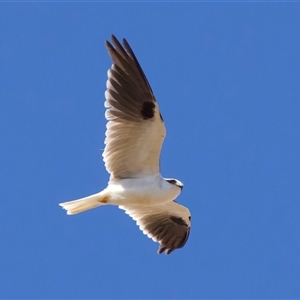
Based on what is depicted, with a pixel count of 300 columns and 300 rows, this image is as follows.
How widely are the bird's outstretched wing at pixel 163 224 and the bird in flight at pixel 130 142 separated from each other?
4.07ft

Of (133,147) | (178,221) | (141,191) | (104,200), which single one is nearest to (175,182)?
(141,191)

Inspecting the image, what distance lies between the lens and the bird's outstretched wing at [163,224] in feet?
52.8

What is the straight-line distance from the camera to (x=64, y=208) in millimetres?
14500

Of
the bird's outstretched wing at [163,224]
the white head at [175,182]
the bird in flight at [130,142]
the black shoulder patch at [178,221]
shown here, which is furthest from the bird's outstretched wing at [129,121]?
the black shoulder patch at [178,221]

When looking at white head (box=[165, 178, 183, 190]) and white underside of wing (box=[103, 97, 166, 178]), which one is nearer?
white underside of wing (box=[103, 97, 166, 178])

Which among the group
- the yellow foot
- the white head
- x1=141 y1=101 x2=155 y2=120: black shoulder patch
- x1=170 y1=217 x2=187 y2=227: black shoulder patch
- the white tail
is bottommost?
the white tail

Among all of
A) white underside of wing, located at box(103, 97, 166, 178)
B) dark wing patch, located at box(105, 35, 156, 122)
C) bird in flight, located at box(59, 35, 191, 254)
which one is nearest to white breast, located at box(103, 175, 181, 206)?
bird in flight, located at box(59, 35, 191, 254)

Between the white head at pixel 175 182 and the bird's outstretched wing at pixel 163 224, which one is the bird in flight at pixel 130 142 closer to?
the white head at pixel 175 182

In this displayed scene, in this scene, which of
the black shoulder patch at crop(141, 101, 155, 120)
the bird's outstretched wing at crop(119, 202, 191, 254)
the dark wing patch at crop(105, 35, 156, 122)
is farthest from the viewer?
the bird's outstretched wing at crop(119, 202, 191, 254)

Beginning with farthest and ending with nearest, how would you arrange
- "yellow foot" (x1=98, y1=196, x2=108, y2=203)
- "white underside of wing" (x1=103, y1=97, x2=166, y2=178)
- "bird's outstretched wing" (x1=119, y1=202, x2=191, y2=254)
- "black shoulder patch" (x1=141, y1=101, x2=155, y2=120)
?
1. "bird's outstretched wing" (x1=119, y1=202, x2=191, y2=254)
2. "yellow foot" (x1=98, y1=196, x2=108, y2=203)
3. "white underside of wing" (x1=103, y1=97, x2=166, y2=178)
4. "black shoulder patch" (x1=141, y1=101, x2=155, y2=120)

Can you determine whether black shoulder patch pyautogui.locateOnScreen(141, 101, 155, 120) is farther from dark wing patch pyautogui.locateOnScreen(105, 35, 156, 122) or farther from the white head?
the white head

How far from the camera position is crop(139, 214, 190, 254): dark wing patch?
53.1 feet

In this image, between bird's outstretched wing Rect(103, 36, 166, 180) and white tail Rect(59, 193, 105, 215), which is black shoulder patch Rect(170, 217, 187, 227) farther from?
white tail Rect(59, 193, 105, 215)

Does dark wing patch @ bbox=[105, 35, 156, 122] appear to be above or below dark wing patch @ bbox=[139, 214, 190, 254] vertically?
above
